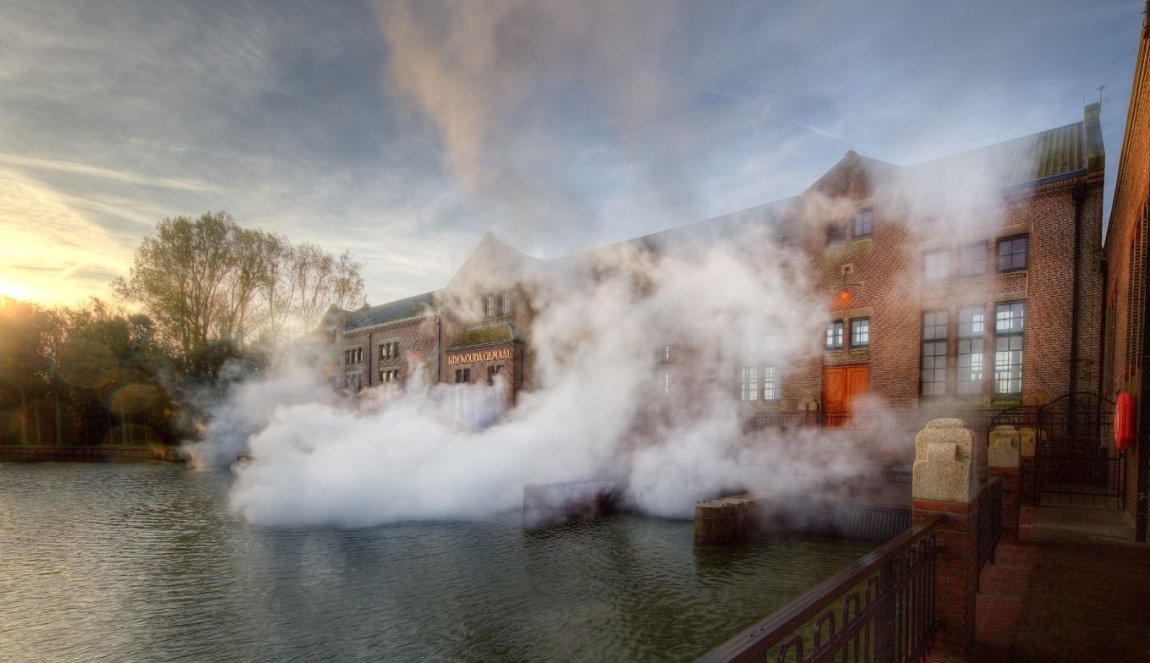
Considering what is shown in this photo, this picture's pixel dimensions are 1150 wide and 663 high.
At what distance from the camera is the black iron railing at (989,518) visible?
544cm

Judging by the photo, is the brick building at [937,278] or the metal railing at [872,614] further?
the brick building at [937,278]

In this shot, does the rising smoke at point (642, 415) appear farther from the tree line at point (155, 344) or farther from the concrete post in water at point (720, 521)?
the tree line at point (155, 344)

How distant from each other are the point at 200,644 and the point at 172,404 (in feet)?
117

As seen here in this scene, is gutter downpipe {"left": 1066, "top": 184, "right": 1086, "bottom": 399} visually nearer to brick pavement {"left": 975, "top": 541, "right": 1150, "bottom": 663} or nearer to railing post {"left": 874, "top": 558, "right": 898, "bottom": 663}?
brick pavement {"left": 975, "top": 541, "right": 1150, "bottom": 663}

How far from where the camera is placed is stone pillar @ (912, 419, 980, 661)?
13.3 ft

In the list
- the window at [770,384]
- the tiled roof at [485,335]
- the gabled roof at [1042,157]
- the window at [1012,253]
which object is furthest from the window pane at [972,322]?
the tiled roof at [485,335]

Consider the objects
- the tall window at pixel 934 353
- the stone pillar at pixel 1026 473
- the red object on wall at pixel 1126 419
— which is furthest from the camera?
the tall window at pixel 934 353

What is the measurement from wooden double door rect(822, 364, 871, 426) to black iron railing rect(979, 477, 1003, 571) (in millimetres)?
10633

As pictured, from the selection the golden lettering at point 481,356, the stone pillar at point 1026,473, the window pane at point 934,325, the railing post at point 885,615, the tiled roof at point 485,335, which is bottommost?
the stone pillar at point 1026,473

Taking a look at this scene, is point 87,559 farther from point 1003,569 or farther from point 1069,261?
point 1069,261

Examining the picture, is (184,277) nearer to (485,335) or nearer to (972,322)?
(485,335)

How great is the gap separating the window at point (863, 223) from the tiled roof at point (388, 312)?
81.2 feet

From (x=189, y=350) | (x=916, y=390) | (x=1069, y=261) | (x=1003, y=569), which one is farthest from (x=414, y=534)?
(x=189, y=350)

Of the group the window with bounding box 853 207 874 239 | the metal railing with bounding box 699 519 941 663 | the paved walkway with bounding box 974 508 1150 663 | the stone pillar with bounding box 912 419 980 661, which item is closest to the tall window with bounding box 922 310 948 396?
the window with bounding box 853 207 874 239
